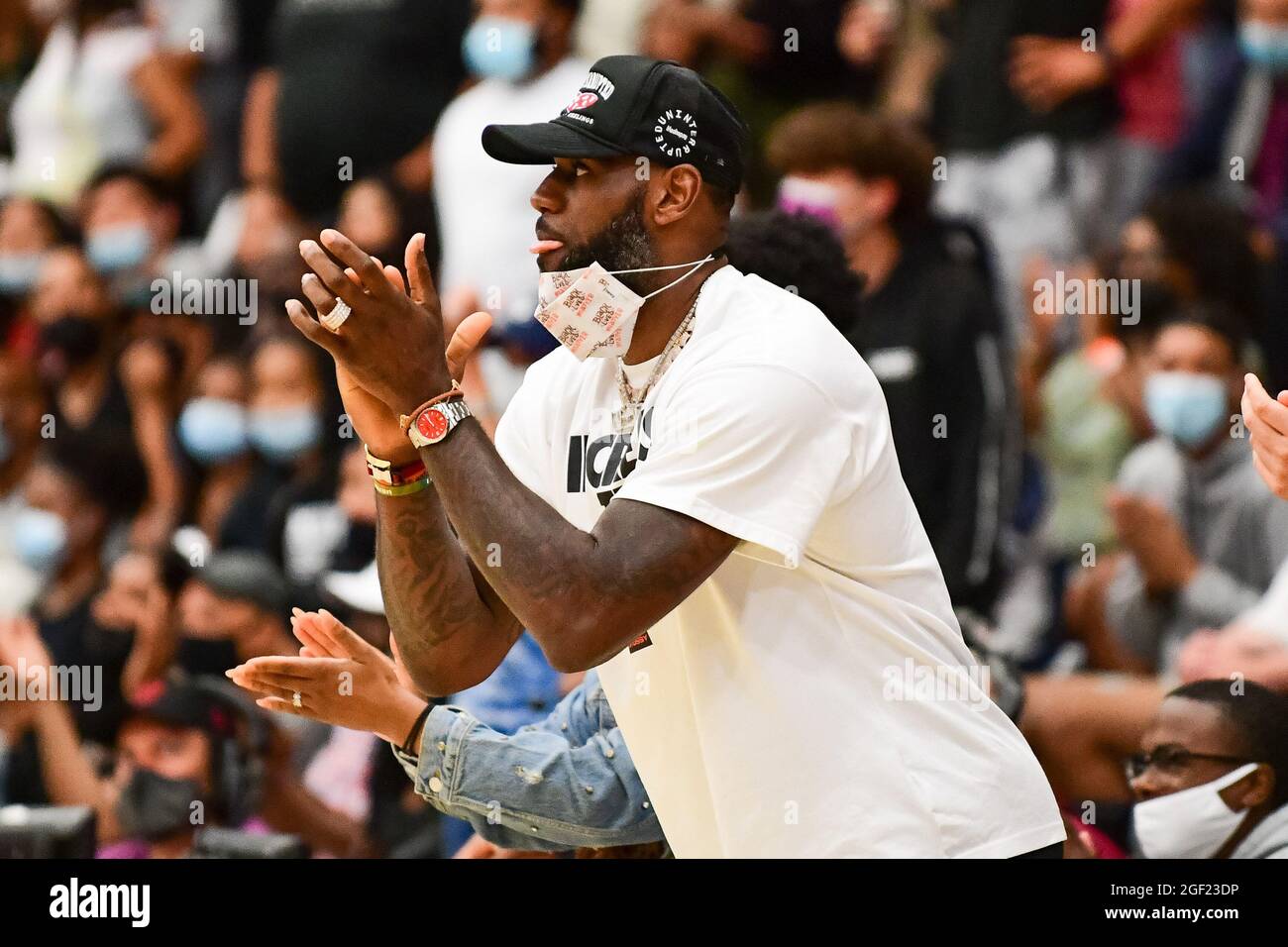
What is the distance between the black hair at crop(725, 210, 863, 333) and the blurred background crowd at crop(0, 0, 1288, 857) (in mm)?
21

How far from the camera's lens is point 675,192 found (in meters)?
2.80

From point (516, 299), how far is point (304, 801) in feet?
5.04

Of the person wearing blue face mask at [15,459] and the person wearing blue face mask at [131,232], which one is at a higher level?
the person wearing blue face mask at [131,232]

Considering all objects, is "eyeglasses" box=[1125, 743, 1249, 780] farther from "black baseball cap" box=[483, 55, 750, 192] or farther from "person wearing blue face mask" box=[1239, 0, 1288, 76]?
"person wearing blue face mask" box=[1239, 0, 1288, 76]

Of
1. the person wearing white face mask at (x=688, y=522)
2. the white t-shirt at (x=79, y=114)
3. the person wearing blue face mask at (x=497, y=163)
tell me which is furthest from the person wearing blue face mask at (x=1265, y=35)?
the white t-shirt at (x=79, y=114)

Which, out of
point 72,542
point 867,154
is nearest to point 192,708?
point 72,542

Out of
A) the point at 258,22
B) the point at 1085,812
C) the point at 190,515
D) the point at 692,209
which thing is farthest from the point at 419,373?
the point at 258,22

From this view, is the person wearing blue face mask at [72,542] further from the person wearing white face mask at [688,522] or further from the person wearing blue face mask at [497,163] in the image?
the person wearing white face mask at [688,522]

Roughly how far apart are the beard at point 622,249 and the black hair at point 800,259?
0.78m

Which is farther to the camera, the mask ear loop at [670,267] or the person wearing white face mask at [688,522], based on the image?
the mask ear loop at [670,267]

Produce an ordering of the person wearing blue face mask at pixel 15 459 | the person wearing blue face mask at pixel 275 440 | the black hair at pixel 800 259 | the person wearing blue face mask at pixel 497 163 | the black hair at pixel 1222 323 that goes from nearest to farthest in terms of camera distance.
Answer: the black hair at pixel 800 259
the black hair at pixel 1222 323
the person wearing blue face mask at pixel 497 163
the person wearing blue face mask at pixel 275 440
the person wearing blue face mask at pixel 15 459

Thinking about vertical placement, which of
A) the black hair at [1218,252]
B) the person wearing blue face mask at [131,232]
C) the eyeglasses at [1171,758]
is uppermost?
the person wearing blue face mask at [131,232]

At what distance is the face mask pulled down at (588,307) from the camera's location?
2.77m
